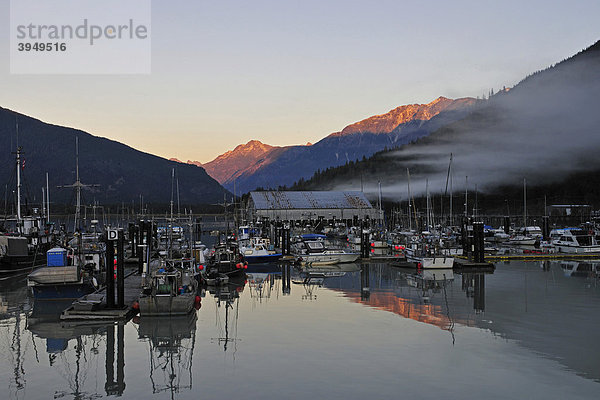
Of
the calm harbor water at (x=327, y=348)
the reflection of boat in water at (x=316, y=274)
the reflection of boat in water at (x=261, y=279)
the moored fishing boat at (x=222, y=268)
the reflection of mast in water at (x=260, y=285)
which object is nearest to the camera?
the calm harbor water at (x=327, y=348)

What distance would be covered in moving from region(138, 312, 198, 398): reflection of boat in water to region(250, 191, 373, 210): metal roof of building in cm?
9852

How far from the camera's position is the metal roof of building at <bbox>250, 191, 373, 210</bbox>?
131 metres

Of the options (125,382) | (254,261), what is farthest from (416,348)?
(254,261)

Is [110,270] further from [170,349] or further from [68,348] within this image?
[170,349]

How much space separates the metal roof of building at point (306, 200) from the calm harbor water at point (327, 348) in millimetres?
92175

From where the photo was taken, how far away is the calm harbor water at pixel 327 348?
60.5 feet

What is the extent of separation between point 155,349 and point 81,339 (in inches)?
158

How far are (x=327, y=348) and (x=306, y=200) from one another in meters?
115

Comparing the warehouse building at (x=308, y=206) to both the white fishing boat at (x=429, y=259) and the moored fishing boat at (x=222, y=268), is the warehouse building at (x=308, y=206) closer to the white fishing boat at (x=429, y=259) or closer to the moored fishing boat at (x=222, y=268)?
the white fishing boat at (x=429, y=259)

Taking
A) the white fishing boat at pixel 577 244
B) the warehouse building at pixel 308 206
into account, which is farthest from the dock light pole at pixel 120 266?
the warehouse building at pixel 308 206

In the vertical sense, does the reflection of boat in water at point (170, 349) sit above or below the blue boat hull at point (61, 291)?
below

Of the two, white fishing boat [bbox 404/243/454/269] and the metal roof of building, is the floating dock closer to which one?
white fishing boat [bbox 404/243/454/269]

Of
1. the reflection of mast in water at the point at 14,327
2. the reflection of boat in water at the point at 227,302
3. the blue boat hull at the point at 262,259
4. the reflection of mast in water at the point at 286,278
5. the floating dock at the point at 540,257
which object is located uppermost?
the blue boat hull at the point at 262,259

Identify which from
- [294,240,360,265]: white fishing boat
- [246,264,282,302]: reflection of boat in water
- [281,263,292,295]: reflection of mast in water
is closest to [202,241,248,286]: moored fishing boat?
[246,264,282,302]: reflection of boat in water
